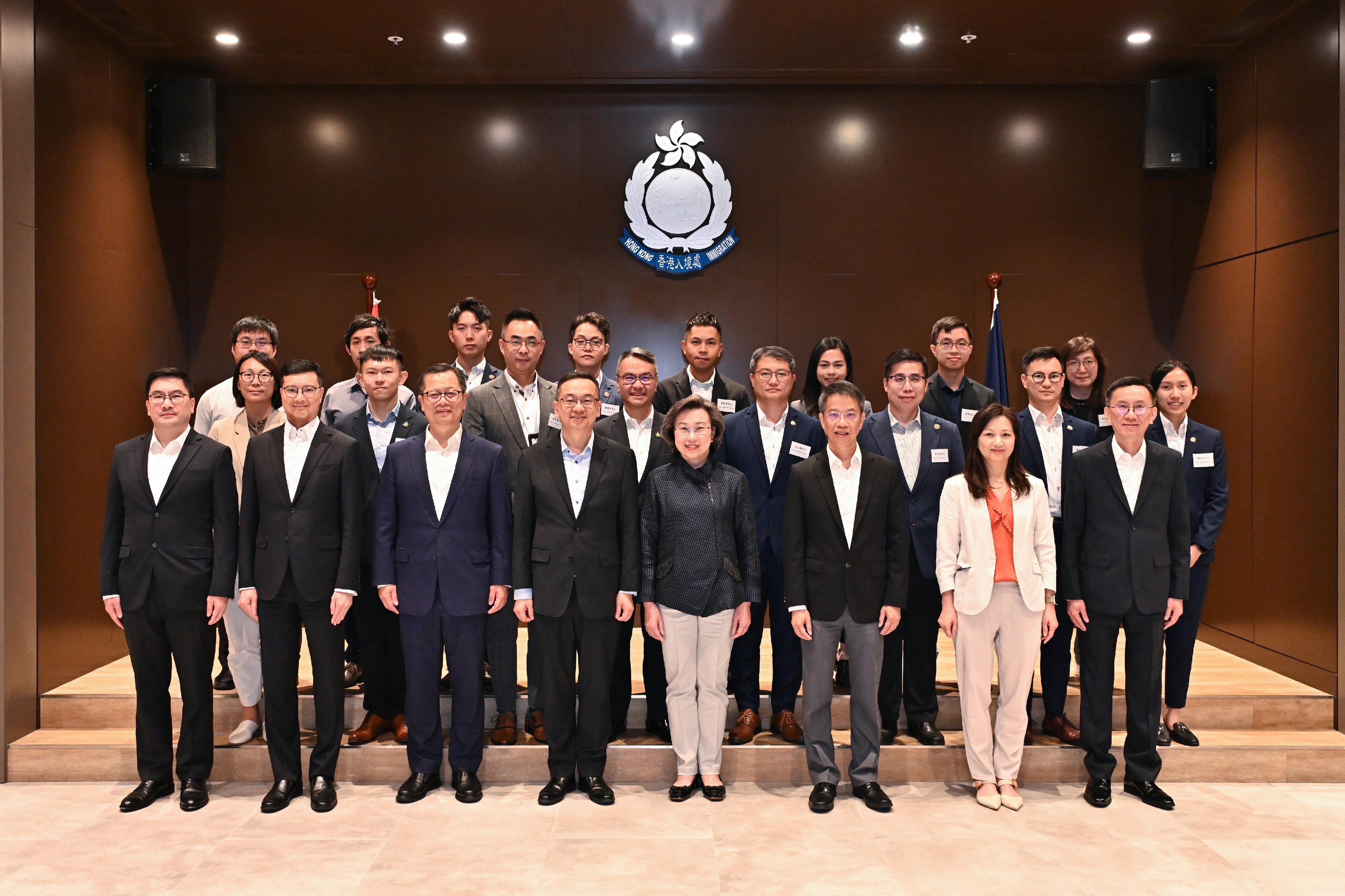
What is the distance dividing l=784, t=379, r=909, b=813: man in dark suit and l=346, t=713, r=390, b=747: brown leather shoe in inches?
73.7

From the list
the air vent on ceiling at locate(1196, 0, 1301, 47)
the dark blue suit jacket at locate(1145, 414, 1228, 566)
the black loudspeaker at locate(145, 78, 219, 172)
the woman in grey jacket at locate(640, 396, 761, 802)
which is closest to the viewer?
the woman in grey jacket at locate(640, 396, 761, 802)

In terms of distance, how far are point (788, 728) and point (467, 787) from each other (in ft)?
4.64

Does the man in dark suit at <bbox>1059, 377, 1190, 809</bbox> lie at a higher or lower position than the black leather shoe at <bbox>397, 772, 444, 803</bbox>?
higher

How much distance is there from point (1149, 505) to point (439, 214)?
184 inches

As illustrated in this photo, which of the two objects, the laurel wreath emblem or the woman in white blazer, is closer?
the woman in white blazer

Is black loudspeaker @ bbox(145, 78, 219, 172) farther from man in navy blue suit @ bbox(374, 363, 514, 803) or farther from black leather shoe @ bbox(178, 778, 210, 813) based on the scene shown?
black leather shoe @ bbox(178, 778, 210, 813)

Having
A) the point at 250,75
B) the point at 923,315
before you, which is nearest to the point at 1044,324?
the point at 923,315

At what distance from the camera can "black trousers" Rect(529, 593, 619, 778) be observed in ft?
12.3

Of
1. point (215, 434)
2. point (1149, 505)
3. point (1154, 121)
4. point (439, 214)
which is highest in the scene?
point (1154, 121)

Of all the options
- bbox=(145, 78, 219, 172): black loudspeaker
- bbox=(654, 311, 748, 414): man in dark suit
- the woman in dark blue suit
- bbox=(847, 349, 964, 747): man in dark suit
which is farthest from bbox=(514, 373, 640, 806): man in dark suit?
bbox=(145, 78, 219, 172): black loudspeaker

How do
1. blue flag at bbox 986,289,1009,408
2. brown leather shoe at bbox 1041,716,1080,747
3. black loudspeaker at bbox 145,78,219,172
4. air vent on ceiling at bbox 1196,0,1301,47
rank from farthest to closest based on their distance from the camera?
blue flag at bbox 986,289,1009,408, black loudspeaker at bbox 145,78,219,172, air vent on ceiling at bbox 1196,0,1301,47, brown leather shoe at bbox 1041,716,1080,747

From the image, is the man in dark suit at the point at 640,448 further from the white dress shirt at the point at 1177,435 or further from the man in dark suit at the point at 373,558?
the white dress shirt at the point at 1177,435

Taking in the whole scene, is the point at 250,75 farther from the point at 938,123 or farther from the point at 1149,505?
the point at 1149,505

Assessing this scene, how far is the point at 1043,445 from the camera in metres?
4.26
